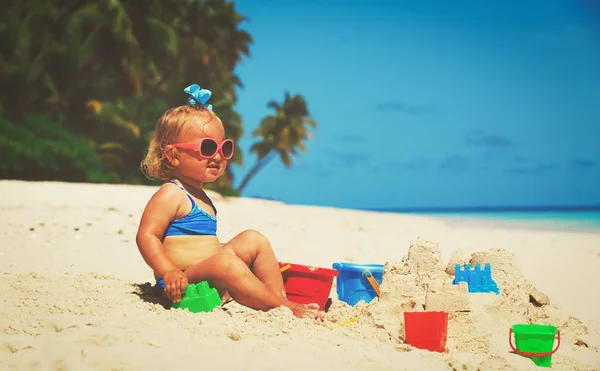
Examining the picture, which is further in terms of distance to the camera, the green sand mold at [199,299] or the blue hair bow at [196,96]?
the blue hair bow at [196,96]

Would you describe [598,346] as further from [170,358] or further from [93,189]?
[93,189]

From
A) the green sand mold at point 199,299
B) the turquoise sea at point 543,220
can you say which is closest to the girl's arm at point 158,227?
the green sand mold at point 199,299

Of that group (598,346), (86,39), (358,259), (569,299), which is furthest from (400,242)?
(86,39)

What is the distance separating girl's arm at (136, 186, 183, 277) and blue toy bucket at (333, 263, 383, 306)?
1.22 m

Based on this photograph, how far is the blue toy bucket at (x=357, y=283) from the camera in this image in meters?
4.28

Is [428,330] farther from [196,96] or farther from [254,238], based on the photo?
[196,96]

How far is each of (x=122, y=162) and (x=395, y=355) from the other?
1932cm

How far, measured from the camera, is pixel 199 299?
354 cm

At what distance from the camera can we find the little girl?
367 centimetres

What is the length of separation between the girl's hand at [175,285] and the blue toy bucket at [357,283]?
1196mm

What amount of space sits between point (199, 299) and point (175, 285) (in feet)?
0.51

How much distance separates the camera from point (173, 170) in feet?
13.4

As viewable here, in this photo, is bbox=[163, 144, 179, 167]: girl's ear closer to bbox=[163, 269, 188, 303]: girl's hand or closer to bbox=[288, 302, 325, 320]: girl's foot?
bbox=[163, 269, 188, 303]: girl's hand

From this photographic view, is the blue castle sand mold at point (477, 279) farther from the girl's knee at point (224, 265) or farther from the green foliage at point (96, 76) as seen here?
the green foliage at point (96, 76)
